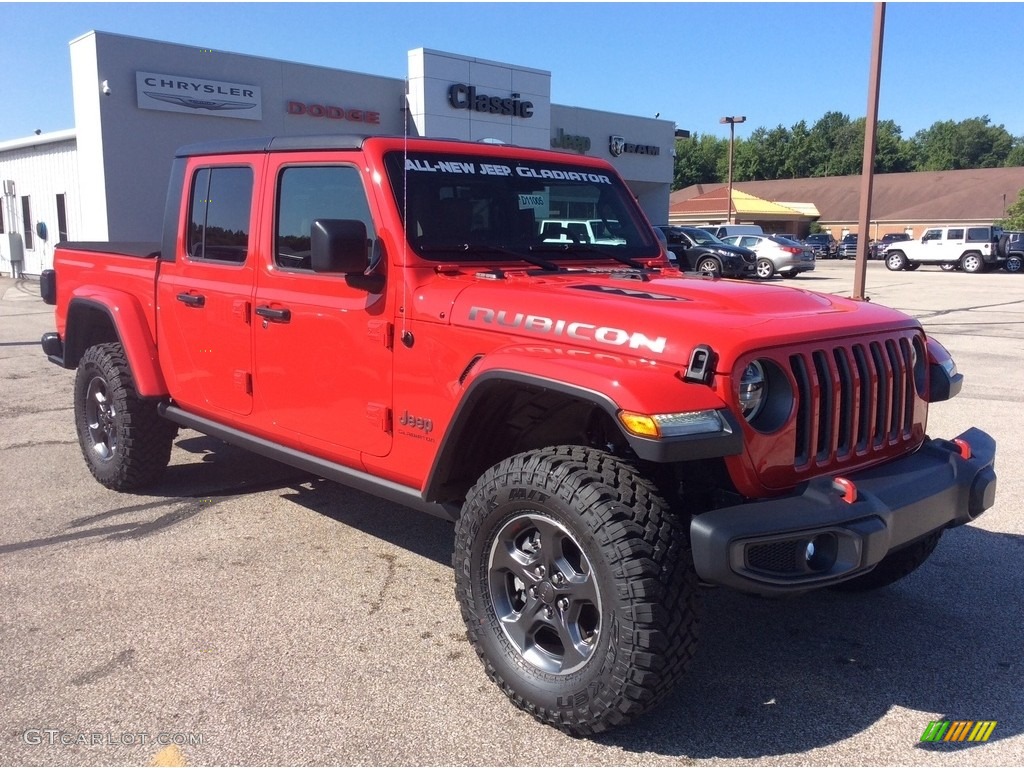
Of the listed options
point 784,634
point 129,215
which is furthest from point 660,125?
point 784,634

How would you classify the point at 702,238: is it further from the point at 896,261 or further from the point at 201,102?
the point at 201,102

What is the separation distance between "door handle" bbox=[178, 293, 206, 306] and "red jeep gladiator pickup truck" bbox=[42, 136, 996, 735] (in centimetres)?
1

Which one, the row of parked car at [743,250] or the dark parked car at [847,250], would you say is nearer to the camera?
the row of parked car at [743,250]

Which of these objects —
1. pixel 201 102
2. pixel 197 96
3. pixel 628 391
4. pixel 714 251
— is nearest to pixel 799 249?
pixel 714 251

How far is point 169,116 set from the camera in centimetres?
1880

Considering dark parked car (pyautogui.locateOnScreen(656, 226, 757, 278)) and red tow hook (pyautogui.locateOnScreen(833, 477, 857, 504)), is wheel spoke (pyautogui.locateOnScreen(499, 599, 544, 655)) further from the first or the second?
dark parked car (pyautogui.locateOnScreen(656, 226, 757, 278))

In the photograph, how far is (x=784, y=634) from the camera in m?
3.70

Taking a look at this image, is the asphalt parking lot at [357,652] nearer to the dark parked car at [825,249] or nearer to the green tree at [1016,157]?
the dark parked car at [825,249]

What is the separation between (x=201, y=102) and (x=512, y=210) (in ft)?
56.9

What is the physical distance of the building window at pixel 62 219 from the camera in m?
Result: 21.2

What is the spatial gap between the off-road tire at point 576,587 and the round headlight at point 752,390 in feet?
1.34

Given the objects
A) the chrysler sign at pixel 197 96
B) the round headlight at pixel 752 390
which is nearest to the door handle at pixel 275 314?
the round headlight at pixel 752 390

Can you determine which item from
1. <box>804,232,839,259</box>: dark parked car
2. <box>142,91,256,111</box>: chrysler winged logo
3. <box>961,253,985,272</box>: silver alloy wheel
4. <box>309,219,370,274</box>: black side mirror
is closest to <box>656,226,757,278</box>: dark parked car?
<box>142,91,256,111</box>: chrysler winged logo

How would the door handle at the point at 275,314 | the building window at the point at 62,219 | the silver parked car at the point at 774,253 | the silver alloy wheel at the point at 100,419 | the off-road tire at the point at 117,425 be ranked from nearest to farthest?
the door handle at the point at 275,314, the off-road tire at the point at 117,425, the silver alloy wheel at the point at 100,419, the building window at the point at 62,219, the silver parked car at the point at 774,253
